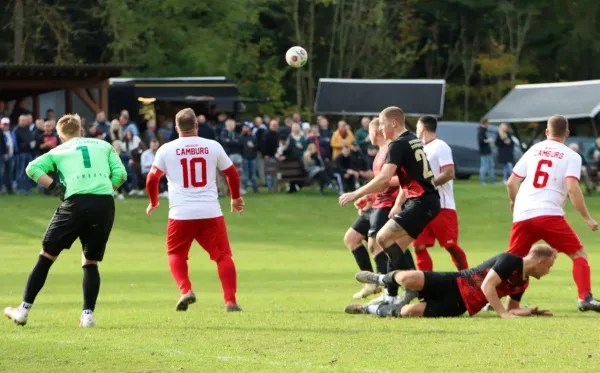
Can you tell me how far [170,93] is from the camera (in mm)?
40750

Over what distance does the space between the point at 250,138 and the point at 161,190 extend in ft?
9.25

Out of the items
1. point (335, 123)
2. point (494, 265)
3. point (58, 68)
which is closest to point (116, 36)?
point (335, 123)

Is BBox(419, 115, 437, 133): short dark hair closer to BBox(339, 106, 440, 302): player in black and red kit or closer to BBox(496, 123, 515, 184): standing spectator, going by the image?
BBox(339, 106, 440, 302): player in black and red kit

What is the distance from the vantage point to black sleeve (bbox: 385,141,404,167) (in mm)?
12328

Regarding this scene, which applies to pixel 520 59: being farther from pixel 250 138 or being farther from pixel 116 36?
pixel 250 138

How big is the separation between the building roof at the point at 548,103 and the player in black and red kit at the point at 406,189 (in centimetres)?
2794

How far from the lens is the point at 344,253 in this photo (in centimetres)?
2180

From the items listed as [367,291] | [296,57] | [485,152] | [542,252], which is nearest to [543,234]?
[542,252]

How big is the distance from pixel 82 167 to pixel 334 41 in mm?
48423

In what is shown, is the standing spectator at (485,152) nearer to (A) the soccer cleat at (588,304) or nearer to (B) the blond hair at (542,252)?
(A) the soccer cleat at (588,304)

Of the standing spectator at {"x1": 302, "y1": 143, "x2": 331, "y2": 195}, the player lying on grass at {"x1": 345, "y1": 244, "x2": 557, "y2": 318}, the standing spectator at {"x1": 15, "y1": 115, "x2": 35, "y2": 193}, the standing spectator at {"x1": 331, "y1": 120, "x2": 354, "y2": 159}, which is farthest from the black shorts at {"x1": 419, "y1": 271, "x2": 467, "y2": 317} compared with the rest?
the standing spectator at {"x1": 331, "y1": 120, "x2": 354, "y2": 159}

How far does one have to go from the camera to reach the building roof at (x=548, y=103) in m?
40.4

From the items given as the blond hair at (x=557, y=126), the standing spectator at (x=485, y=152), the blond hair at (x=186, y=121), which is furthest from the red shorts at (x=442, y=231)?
the standing spectator at (x=485, y=152)

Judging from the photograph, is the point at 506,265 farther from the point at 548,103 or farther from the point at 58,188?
the point at 548,103
